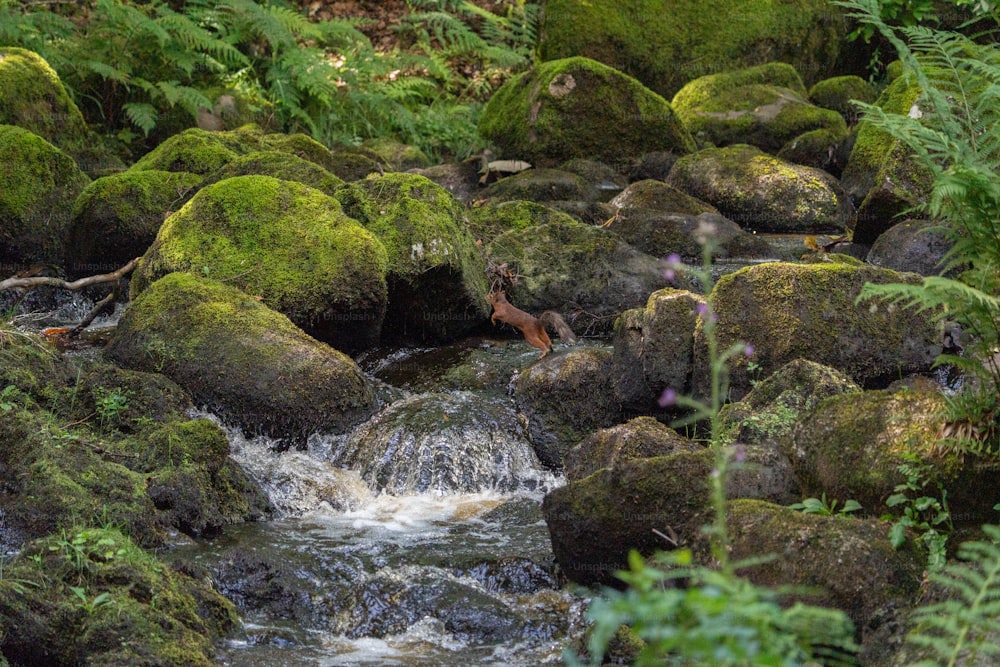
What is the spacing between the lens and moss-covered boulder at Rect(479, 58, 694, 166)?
508 inches

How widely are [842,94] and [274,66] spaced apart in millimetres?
8180

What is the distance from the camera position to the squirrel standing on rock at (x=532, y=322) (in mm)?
7836

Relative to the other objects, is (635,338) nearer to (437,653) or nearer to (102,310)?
(437,653)

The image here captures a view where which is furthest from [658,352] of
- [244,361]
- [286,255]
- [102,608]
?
[102,608]

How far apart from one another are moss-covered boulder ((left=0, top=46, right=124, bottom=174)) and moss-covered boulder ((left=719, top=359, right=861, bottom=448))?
844 cm

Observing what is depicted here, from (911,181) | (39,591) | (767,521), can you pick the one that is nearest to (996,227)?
(767,521)

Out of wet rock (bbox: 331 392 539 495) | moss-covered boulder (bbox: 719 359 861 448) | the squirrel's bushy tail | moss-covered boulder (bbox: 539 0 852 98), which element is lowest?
wet rock (bbox: 331 392 539 495)

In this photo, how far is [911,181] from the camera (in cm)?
948

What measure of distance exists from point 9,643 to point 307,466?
9.57ft

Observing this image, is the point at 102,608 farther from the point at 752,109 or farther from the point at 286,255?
the point at 752,109

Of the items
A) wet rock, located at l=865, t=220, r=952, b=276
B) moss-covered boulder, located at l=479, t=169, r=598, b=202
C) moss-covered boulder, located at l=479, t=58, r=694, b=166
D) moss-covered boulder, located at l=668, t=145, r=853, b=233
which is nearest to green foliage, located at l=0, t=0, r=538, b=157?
moss-covered boulder, located at l=479, t=58, r=694, b=166

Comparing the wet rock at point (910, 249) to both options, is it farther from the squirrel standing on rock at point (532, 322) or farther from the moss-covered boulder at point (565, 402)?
the moss-covered boulder at point (565, 402)

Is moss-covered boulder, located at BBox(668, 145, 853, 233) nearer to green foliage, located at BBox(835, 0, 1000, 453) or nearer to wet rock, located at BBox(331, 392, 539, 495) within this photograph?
wet rock, located at BBox(331, 392, 539, 495)

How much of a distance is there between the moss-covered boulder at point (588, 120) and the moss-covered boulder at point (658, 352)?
6.42 metres
